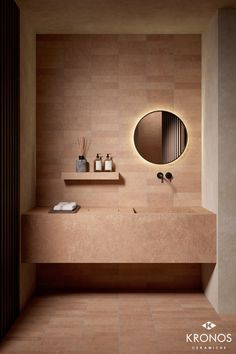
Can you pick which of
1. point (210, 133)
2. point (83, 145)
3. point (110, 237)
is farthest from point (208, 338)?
point (83, 145)

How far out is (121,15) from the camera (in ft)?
12.5

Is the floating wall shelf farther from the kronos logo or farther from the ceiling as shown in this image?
the kronos logo

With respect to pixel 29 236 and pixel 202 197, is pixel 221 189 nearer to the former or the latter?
pixel 202 197

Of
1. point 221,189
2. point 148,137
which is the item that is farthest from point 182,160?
point 221,189

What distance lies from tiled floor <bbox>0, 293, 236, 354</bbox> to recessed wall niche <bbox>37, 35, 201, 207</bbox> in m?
1.02

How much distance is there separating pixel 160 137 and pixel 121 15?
1.30 m

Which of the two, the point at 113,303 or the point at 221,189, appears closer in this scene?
the point at 221,189

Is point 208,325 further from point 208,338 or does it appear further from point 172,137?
point 172,137

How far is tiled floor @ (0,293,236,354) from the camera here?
301cm

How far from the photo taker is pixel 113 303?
3955 mm

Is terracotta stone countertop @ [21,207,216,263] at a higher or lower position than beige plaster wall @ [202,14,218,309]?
lower

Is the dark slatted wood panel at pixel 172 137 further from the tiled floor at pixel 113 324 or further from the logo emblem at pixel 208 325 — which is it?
the logo emblem at pixel 208 325

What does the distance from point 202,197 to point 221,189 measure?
0.73 m
